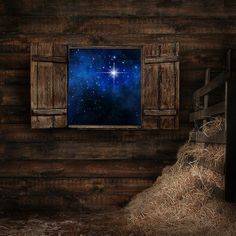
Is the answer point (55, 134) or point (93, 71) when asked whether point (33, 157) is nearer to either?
point (55, 134)

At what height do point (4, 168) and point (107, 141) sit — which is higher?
point (107, 141)

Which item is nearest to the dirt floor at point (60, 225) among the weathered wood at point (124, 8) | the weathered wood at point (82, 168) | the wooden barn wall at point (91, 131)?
the wooden barn wall at point (91, 131)

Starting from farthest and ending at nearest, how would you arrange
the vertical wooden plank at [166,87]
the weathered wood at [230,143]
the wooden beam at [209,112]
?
1. the vertical wooden plank at [166,87]
2. the wooden beam at [209,112]
3. the weathered wood at [230,143]

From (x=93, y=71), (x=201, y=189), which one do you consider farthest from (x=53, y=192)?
(x=93, y=71)

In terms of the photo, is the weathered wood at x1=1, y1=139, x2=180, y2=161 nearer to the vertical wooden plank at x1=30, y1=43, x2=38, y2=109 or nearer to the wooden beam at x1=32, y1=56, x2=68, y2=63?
the vertical wooden plank at x1=30, y1=43, x2=38, y2=109

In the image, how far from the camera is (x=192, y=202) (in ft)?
18.1

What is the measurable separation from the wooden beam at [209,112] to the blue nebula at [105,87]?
7231 mm

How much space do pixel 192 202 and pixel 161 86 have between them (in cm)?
233

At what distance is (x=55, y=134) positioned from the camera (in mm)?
7359

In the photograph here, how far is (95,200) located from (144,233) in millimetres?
2253

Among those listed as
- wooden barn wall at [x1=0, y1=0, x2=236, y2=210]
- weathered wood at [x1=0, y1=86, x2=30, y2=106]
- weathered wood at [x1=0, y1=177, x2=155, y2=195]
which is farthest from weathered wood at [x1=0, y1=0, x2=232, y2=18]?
weathered wood at [x1=0, y1=177, x2=155, y2=195]

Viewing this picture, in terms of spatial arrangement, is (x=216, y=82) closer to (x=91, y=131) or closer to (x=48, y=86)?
(x=91, y=131)

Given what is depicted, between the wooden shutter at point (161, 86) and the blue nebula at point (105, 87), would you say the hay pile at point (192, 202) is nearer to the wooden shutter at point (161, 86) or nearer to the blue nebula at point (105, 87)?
the wooden shutter at point (161, 86)

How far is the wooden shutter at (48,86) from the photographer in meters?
7.04
